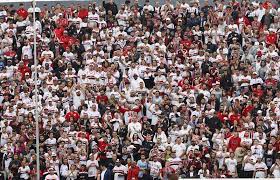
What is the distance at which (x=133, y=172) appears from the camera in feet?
110

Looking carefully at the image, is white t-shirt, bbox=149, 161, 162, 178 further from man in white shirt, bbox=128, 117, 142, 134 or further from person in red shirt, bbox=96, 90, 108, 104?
person in red shirt, bbox=96, 90, 108, 104

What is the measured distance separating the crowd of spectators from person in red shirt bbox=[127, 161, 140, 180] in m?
0.03

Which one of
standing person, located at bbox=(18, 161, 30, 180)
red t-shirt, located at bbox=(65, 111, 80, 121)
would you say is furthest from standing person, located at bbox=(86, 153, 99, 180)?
red t-shirt, located at bbox=(65, 111, 80, 121)

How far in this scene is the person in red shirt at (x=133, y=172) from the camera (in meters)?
33.6

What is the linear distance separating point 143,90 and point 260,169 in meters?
5.19

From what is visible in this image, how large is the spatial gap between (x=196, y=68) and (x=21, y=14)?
277 inches

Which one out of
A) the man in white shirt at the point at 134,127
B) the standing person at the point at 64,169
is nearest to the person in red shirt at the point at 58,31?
the man in white shirt at the point at 134,127

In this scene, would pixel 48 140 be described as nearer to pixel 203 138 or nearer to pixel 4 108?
pixel 4 108

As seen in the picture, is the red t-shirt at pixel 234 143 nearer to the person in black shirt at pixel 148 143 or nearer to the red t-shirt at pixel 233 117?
the red t-shirt at pixel 233 117

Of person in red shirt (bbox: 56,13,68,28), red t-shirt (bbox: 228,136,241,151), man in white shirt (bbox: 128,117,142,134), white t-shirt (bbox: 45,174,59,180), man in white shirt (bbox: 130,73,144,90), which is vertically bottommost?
white t-shirt (bbox: 45,174,59,180)

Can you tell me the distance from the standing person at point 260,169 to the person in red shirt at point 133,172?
3297mm

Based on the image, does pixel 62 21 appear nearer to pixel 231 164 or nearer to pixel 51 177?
pixel 51 177

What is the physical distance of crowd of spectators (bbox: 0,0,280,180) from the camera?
34000mm

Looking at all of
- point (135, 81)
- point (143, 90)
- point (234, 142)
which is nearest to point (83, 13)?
point (135, 81)
